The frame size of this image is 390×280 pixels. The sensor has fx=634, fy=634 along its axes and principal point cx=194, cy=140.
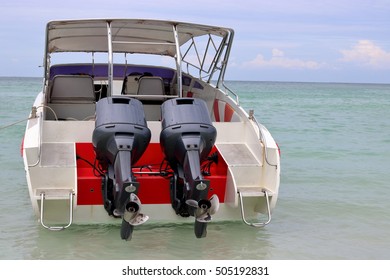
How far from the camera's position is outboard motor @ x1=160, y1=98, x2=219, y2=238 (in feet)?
14.5

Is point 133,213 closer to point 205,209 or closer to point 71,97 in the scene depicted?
point 205,209

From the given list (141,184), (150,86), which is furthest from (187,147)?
(150,86)

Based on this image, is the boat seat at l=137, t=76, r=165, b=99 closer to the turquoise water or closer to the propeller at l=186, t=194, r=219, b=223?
the turquoise water

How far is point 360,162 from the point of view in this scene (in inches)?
406

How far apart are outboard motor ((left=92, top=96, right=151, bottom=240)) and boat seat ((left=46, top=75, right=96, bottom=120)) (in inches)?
81.8

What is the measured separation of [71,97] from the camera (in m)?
6.97

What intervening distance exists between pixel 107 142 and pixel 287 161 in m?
5.96

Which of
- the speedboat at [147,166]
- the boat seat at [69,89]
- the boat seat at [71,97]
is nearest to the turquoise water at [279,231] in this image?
the speedboat at [147,166]

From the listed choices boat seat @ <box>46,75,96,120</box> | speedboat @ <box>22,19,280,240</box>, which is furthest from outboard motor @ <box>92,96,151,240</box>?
boat seat @ <box>46,75,96,120</box>

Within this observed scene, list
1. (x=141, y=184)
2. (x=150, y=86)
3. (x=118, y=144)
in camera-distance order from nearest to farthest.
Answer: (x=118, y=144), (x=141, y=184), (x=150, y=86)

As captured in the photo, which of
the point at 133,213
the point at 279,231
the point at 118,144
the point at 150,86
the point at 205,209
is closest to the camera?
the point at 133,213

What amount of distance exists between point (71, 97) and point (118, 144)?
2586mm
